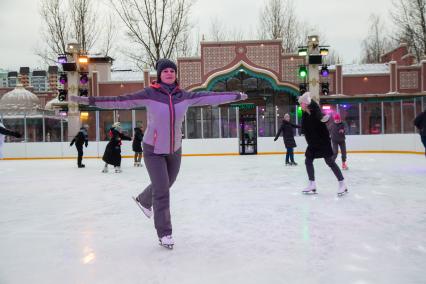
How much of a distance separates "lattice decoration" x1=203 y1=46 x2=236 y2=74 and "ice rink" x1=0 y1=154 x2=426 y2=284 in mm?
15646

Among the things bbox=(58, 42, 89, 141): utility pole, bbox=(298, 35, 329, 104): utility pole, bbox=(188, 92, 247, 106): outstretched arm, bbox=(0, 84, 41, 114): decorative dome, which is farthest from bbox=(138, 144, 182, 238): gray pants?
bbox=(0, 84, 41, 114): decorative dome

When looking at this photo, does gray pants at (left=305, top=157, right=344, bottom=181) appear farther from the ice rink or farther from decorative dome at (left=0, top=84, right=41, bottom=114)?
decorative dome at (left=0, top=84, right=41, bottom=114)

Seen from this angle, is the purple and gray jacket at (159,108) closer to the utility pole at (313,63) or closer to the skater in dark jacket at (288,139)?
the skater in dark jacket at (288,139)

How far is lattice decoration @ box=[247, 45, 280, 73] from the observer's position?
2228 cm

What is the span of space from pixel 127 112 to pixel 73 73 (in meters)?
3.99

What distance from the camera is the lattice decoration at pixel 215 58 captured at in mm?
22281

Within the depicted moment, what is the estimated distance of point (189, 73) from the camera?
22547 mm

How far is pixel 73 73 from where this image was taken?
22406mm

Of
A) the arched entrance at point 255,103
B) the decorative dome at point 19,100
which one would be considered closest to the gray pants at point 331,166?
the arched entrance at point 255,103

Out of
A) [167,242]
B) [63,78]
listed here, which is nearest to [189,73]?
[63,78]

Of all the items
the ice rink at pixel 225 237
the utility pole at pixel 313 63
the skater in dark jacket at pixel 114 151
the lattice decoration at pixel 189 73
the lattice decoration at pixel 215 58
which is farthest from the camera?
the lattice decoration at pixel 189 73

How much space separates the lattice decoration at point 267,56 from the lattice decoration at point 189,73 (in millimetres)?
2825

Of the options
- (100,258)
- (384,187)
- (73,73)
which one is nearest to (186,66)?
(73,73)

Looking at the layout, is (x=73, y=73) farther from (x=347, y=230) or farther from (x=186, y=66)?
(x=347, y=230)
